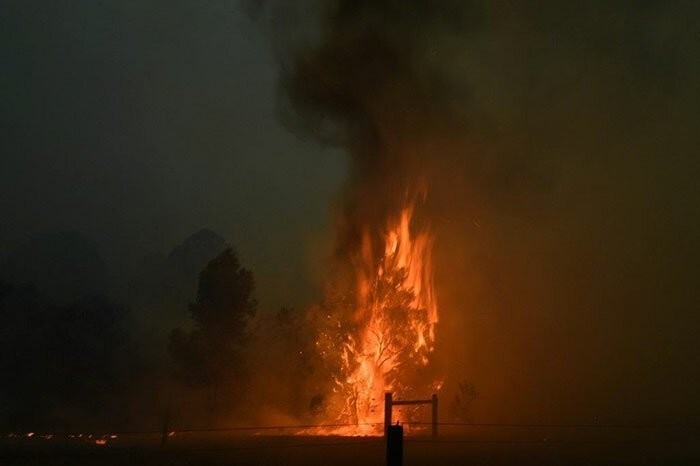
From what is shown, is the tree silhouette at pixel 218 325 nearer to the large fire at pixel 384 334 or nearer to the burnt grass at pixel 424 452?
the large fire at pixel 384 334

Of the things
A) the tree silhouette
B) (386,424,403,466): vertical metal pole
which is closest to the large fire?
the tree silhouette

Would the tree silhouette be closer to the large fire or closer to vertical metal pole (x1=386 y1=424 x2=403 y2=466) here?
the large fire

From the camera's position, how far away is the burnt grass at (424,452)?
11.0 meters

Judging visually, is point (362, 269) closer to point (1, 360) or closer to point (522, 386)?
point (522, 386)

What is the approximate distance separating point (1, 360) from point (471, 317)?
66.6ft

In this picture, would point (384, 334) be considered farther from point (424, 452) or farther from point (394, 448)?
point (394, 448)

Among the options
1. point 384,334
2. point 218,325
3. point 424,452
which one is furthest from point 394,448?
point 218,325

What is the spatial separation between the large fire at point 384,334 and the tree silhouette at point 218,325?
8642 millimetres

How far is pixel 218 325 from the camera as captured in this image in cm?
2638

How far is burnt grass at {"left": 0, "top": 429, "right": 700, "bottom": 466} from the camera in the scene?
11.0m

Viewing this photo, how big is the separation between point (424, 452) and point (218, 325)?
15656 mm

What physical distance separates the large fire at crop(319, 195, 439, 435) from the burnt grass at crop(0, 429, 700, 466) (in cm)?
285

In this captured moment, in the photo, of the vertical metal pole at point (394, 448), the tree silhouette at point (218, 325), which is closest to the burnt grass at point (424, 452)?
the vertical metal pole at point (394, 448)

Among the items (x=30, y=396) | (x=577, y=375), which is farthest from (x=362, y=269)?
(x=30, y=396)
